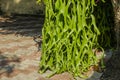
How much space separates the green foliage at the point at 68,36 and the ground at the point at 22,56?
235 millimetres

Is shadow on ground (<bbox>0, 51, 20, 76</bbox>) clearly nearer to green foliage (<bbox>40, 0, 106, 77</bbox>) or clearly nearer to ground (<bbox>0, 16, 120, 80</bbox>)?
ground (<bbox>0, 16, 120, 80</bbox>)

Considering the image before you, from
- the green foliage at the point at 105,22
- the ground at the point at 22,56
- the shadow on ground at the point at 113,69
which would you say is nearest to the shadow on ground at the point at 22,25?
the ground at the point at 22,56

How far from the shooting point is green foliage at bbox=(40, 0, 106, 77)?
17.9 feet

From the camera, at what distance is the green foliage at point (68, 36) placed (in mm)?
5461

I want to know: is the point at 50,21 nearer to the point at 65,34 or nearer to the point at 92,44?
the point at 65,34

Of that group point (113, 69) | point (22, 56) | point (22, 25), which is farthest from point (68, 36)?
point (22, 25)

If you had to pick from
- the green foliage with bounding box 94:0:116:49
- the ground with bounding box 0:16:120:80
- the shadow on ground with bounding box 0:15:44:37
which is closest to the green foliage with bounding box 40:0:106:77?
the ground with bounding box 0:16:120:80

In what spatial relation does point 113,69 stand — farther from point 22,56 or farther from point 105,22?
point 22,56

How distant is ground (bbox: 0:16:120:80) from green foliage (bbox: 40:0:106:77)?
24 cm

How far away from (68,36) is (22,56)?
160 centimetres

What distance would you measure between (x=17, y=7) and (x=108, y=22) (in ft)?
22.4

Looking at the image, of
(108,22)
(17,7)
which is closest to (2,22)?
(17,7)

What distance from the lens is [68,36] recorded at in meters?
5.47

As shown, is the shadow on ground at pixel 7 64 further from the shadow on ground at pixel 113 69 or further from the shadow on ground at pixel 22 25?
the shadow on ground at pixel 22 25
